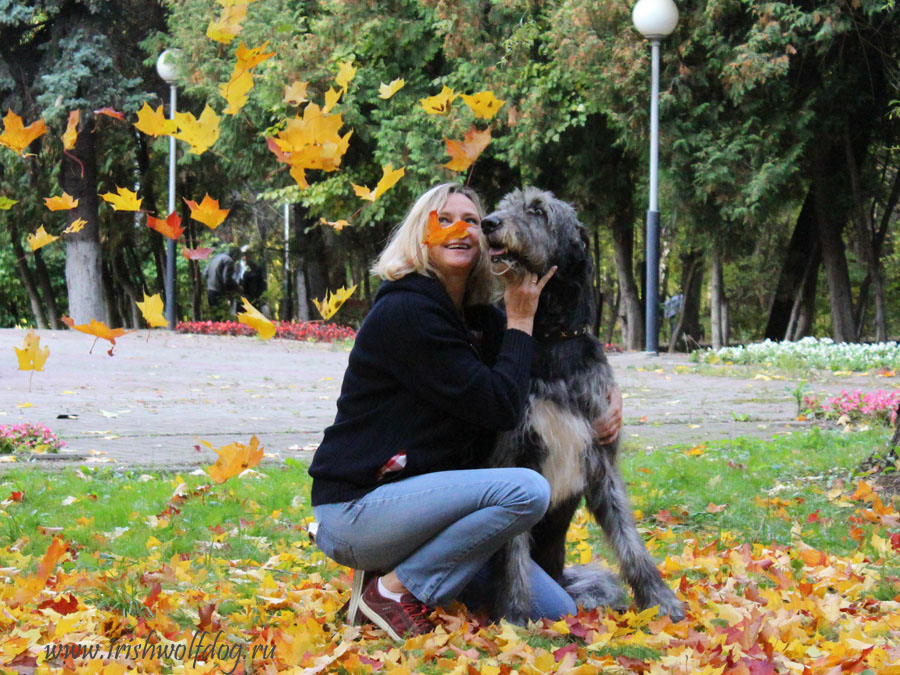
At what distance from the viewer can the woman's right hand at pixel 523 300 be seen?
143 inches

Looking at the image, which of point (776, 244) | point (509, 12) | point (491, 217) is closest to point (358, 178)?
point (509, 12)

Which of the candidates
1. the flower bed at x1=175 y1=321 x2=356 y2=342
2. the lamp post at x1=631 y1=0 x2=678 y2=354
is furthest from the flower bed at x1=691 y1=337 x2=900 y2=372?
the flower bed at x1=175 y1=321 x2=356 y2=342

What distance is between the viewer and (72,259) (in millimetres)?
23703

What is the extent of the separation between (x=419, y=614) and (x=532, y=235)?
1417 millimetres

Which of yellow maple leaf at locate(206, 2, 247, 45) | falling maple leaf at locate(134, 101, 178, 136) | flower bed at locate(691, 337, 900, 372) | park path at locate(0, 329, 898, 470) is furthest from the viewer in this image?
flower bed at locate(691, 337, 900, 372)

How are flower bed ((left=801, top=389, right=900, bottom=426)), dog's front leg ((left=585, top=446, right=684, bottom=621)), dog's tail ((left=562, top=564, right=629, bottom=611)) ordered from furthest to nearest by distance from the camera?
flower bed ((left=801, top=389, right=900, bottom=426)) < dog's tail ((left=562, top=564, right=629, bottom=611)) < dog's front leg ((left=585, top=446, right=684, bottom=621))

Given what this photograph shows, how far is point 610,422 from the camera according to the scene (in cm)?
378

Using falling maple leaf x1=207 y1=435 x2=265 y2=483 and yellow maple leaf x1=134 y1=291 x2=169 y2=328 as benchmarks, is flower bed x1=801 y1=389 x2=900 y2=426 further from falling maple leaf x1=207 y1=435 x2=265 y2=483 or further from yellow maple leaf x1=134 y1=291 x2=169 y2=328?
yellow maple leaf x1=134 y1=291 x2=169 y2=328

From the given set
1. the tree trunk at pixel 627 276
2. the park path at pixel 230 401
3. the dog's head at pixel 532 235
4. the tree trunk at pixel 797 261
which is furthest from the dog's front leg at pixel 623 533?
the tree trunk at pixel 627 276

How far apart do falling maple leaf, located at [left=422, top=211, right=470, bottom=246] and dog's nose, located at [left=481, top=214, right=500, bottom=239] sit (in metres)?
0.08

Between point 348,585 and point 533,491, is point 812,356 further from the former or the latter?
point 533,491

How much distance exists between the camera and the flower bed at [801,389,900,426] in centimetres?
851

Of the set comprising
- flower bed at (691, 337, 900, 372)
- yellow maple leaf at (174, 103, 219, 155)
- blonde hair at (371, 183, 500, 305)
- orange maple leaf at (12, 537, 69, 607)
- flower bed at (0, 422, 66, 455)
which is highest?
yellow maple leaf at (174, 103, 219, 155)

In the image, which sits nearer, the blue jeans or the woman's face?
the blue jeans
